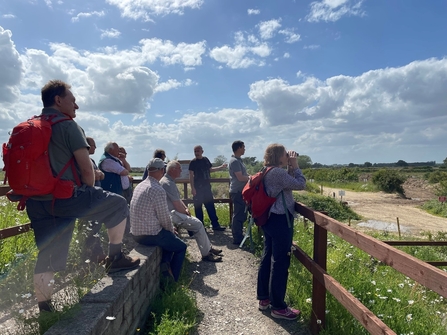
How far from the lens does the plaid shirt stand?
4.29 metres

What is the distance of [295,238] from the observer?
661cm

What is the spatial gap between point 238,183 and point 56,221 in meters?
4.07

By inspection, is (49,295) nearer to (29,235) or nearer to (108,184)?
(29,235)

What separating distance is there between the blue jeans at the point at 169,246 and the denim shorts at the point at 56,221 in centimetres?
162

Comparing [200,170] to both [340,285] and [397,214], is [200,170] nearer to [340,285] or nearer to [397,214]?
[340,285]

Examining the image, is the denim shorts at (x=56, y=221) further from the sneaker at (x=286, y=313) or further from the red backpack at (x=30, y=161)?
the sneaker at (x=286, y=313)

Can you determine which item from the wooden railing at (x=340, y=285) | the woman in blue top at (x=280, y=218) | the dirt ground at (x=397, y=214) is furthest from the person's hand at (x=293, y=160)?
the dirt ground at (x=397, y=214)

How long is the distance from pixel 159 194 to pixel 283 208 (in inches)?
64.3

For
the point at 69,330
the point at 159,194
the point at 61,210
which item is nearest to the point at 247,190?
the point at 159,194

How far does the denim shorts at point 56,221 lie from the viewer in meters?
2.57

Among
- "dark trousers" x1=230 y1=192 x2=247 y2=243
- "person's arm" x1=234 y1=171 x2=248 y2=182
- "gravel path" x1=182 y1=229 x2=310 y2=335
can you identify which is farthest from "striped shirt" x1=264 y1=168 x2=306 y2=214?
"dark trousers" x1=230 y1=192 x2=247 y2=243

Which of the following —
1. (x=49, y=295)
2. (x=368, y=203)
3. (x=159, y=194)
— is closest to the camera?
(x=49, y=295)

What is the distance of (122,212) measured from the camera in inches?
121

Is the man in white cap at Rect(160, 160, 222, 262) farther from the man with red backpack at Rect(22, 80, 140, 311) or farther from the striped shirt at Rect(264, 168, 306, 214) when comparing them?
the man with red backpack at Rect(22, 80, 140, 311)
